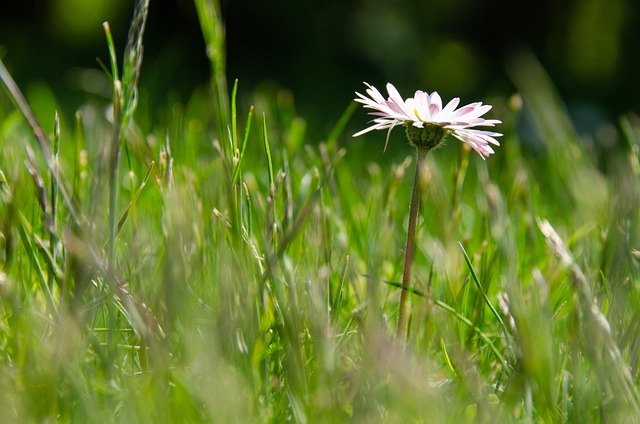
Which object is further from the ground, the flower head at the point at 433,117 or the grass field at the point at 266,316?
the flower head at the point at 433,117

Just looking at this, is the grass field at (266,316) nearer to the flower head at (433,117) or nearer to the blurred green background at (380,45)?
the flower head at (433,117)

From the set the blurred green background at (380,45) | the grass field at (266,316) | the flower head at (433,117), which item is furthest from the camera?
the blurred green background at (380,45)

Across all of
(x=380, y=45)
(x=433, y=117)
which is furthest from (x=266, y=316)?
(x=380, y=45)

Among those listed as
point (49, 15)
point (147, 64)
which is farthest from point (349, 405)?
point (49, 15)

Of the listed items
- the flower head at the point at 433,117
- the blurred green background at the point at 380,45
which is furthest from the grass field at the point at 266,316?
the blurred green background at the point at 380,45

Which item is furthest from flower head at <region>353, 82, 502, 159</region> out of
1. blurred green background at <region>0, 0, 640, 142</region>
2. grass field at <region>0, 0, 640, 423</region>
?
blurred green background at <region>0, 0, 640, 142</region>

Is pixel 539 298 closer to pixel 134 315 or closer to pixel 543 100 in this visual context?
pixel 134 315

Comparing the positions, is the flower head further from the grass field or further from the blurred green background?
the blurred green background

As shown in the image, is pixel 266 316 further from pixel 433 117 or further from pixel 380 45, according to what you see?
pixel 380 45
